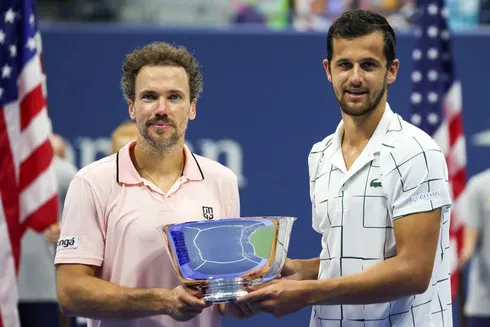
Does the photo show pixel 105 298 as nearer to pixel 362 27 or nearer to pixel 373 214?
pixel 373 214

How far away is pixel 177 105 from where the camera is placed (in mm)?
3531

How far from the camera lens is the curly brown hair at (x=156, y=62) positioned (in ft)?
11.7

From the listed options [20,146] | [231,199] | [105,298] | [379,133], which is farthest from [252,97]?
[105,298]

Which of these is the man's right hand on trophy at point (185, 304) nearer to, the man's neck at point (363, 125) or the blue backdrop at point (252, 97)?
the man's neck at point (363, 125)

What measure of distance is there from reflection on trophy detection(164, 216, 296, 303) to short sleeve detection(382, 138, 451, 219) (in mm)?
372

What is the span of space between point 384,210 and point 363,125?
33cm

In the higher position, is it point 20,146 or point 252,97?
point 252,97

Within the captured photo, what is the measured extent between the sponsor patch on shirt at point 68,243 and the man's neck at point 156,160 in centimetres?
36

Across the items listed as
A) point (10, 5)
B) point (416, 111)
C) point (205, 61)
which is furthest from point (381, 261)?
point (205, 61)

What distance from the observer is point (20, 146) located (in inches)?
219

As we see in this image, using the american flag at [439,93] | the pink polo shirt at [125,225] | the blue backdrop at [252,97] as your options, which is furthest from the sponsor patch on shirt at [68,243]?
the blue backdrop at [252,97]

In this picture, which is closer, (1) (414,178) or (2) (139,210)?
(1) (414,178)

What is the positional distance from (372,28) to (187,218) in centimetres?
92

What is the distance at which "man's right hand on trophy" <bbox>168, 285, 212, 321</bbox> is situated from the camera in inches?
127
